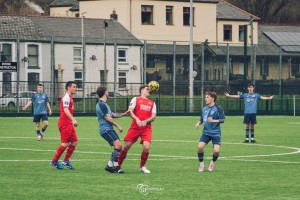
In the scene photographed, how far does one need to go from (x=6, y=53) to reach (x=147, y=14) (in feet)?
96.5

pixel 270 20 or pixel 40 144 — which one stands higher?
pixel 270 20

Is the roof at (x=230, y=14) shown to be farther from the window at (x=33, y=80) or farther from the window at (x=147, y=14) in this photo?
the window at (x=33, y=80)

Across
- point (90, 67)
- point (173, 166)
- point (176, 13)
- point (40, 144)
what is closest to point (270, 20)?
point (176, 13)

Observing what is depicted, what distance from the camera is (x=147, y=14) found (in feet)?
327

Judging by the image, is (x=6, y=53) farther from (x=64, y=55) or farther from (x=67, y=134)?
(x=67, y=134)

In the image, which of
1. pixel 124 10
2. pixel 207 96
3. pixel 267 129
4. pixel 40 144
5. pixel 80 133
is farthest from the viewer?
pixel 124 10

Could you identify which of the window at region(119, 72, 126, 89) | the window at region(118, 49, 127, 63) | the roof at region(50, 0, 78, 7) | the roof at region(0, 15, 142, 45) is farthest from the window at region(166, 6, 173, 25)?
the window at region(119, 72, 126, 89)

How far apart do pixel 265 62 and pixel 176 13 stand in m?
32.8

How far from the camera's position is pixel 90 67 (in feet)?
216

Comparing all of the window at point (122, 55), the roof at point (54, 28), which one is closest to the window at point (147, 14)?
the roof at point (54, 28)

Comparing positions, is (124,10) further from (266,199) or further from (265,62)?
(266,199)

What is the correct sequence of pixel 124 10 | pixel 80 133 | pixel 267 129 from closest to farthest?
pixel 80 133, pixel 267 129, pixel 124 10

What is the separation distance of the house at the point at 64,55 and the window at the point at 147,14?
10210 mm

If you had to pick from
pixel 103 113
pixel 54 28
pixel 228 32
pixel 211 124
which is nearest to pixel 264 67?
pixel 54 28
